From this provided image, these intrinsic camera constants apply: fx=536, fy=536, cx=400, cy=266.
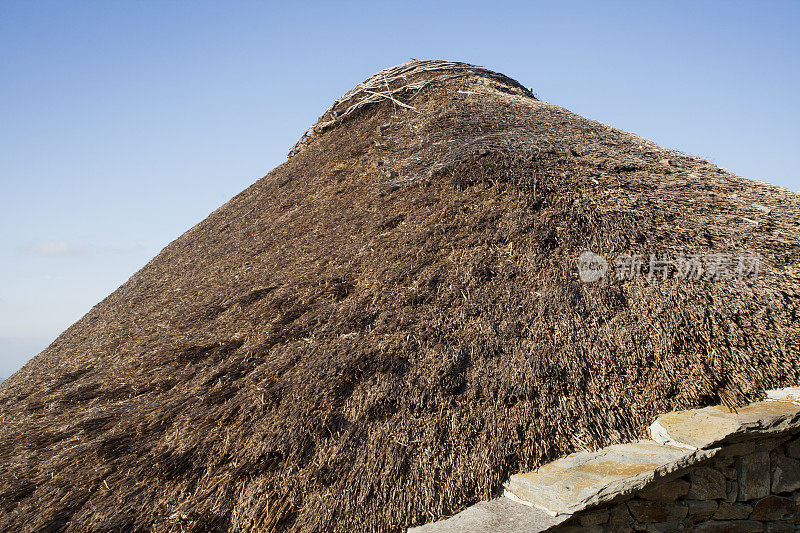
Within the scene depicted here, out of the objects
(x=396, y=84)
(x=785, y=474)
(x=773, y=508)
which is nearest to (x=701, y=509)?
(x=773, y=508)

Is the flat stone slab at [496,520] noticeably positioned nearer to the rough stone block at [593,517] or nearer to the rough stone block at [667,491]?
the rough stone block at [593,517]

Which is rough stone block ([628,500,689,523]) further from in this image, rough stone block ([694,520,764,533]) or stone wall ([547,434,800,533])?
rough stone block ([694,520,764,533])

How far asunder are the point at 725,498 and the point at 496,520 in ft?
6.26

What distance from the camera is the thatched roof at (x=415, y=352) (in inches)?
146

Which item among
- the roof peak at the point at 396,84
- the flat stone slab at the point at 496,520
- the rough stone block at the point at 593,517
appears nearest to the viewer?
the flat stone slab at the point at 496,520

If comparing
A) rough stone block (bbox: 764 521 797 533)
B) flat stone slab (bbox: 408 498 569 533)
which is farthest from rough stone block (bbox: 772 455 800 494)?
flat stone slab (bbox: 408 498 569 533)

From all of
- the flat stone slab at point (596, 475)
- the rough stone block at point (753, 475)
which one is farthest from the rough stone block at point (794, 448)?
the flat stone slab at point (596, 475)

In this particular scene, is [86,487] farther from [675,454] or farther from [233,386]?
[675,454]

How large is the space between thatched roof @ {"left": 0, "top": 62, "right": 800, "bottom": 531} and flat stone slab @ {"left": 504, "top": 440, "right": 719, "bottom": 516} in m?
0.10

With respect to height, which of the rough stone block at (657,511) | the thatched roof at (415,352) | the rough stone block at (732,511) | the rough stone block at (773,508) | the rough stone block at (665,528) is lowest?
the rough stone block at (773,508)

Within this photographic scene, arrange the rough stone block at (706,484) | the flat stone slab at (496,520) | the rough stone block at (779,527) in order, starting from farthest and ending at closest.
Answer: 1. the rough stone block at (779,527)
2. the rough stone block at (706,484)
3. the flat stone slab at (496,520)

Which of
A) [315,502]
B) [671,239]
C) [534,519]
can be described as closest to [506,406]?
[534,519]

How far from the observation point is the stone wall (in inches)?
149

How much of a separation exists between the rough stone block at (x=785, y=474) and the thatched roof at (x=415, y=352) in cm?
58
